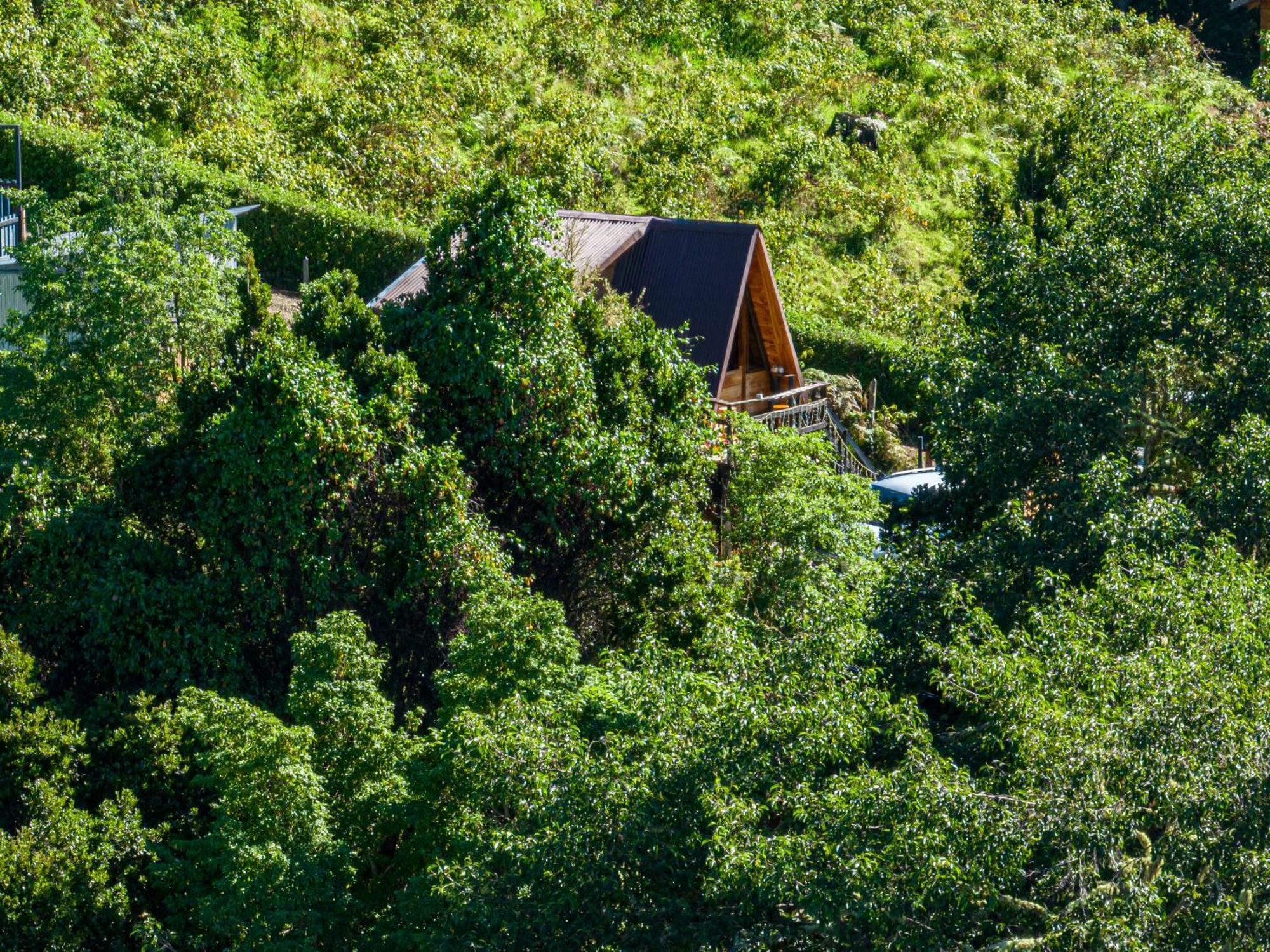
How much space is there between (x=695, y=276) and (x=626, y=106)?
20458 mm

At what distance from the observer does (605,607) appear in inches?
788

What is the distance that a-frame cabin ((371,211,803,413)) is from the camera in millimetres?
A: 27609

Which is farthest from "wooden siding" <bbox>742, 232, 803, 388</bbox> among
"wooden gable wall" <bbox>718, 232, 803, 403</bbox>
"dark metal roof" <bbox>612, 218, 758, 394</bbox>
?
"dark metal roof" <bbox>612, 218, 758, 394</bbox>

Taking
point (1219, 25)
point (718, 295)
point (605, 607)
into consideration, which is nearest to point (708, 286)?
point (718, 295)

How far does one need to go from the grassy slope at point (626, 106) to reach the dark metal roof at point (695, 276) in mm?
9521

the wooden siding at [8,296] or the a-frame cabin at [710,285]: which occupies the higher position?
the a-frame cabin at [710,285]

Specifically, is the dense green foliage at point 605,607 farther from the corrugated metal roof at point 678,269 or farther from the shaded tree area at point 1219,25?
the shaded tree area at point 1219,25

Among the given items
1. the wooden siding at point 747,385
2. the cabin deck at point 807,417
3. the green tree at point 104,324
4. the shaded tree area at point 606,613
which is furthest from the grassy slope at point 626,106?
the shaded tree area at point 606,613

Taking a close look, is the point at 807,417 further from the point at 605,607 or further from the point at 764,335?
the point at 605,607

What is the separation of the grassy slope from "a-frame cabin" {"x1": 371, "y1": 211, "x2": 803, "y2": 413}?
767cm

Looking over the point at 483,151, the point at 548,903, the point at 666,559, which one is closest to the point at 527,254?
the point at 666,559

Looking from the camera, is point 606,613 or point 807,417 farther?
point 807,417

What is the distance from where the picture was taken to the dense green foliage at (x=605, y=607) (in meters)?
10.7

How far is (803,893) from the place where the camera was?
34.3 feet
